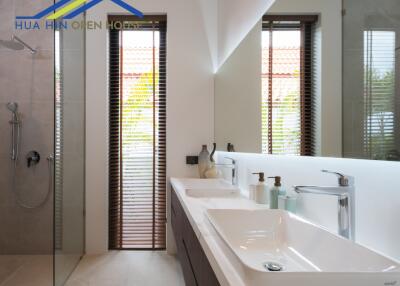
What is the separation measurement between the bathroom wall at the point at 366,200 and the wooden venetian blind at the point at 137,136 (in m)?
1.76

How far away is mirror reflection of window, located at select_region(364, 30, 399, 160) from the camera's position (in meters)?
0.77

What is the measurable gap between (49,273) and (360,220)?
2.50m

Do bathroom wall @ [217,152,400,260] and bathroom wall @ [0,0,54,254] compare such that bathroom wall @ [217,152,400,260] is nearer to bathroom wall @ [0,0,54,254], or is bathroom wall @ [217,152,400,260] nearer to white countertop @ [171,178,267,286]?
white countertop @ [171,178,267,286]

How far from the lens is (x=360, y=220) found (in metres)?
0.91

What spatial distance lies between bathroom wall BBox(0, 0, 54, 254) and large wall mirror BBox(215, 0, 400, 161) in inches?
80.3

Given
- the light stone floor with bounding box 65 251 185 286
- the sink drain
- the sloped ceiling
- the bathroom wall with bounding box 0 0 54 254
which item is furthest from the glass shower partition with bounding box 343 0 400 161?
the bathroom wall with bounding box 0 0 54 254

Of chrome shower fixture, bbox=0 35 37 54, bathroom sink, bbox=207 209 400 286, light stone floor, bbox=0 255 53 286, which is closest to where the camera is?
bathroom sink, bbox=207 209 400 286

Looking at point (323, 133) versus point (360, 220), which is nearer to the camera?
point (360, 220)

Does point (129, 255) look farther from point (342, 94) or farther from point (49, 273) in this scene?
point (342, 94)

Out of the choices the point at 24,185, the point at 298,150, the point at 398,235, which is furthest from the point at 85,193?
the point at 398,235

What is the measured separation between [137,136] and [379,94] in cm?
228

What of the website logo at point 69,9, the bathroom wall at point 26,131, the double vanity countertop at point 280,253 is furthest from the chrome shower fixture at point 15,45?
the double vanity countertop at point 280,253

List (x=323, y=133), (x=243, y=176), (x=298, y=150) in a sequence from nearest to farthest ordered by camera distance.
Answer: (x=323, y=133)
(x=298, y=150)
(x=243, y=176)

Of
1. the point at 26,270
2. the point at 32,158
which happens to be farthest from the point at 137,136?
the point at 26,270
